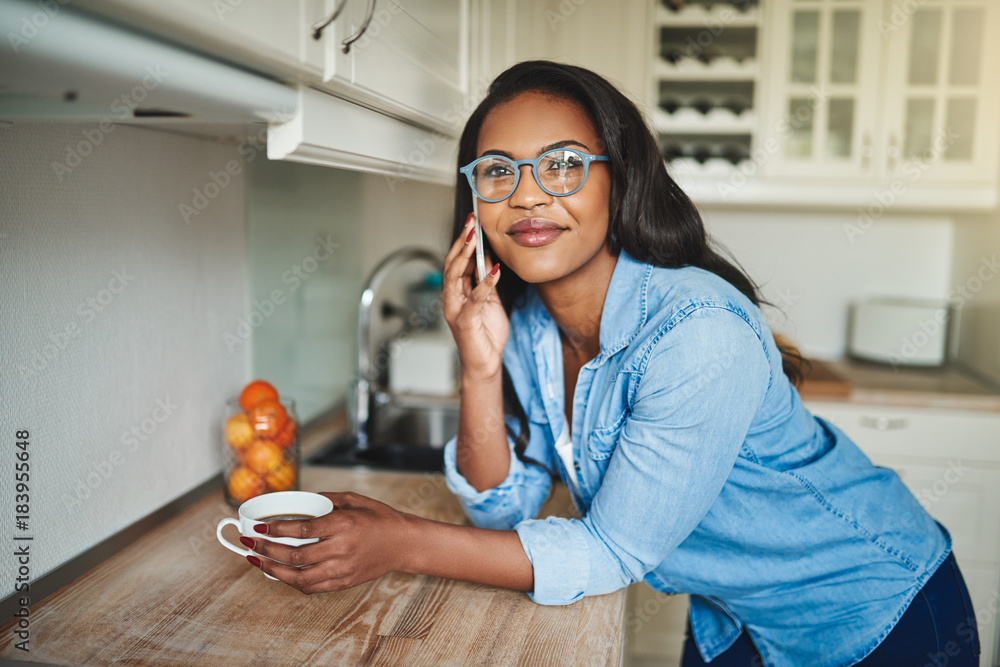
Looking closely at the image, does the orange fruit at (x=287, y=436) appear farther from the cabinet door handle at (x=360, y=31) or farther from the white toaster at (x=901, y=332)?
the white toaster at (x=901, y=332)

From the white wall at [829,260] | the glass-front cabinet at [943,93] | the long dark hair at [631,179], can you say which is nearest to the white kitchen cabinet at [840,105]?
the glass-front cabinet at [943,93]

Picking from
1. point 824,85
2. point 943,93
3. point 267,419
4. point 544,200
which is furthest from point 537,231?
point 943,93

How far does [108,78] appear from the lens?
51cm

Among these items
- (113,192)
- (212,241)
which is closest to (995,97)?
(212,241)

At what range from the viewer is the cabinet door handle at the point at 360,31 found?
80 centimetres

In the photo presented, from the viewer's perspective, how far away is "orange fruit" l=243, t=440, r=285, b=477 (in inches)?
45.5

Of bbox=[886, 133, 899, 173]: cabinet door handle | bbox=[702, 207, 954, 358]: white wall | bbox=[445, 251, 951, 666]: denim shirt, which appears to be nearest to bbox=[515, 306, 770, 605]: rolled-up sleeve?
bbox=[445, 251, 951, 666]: denim shirt

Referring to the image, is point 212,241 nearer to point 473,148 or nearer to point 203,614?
point 473,148

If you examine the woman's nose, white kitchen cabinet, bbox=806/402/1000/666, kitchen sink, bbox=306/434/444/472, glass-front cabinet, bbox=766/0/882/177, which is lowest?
white kitchen cabinet, bbox=806/402/1000/666

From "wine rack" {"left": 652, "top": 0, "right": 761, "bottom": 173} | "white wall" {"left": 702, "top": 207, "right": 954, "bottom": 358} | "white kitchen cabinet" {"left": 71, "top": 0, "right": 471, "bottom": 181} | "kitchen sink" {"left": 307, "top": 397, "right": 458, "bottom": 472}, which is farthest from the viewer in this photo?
"white wall" {"left": 702, "top": 207, "right": 954, "bottom": 358}

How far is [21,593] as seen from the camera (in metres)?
0.87

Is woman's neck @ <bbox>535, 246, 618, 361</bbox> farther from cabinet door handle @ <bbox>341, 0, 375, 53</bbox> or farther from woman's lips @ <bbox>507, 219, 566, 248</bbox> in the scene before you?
cabinet door handle @ <bbox>341, 0, 375, 53</bbox>

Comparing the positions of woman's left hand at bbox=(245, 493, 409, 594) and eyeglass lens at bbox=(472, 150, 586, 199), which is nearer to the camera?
woman's left hand at bbox=(245, 493, 409, 594)

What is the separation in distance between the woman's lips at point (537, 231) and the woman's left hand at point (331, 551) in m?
0.39
